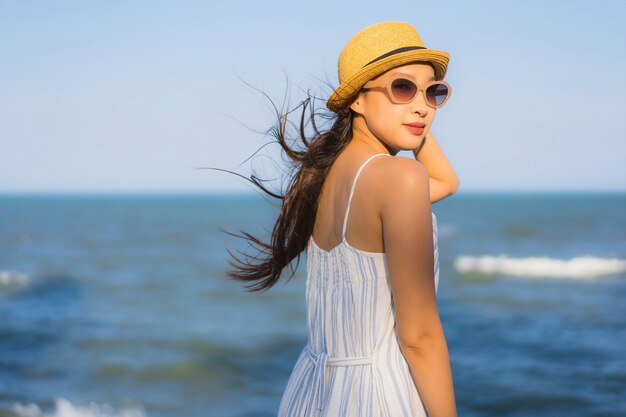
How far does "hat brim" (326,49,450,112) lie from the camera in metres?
1.82

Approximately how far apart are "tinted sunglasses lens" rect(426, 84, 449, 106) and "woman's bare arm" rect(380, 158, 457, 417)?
308mm

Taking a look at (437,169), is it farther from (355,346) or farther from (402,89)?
(355,346)

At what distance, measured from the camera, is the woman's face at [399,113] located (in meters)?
1.86

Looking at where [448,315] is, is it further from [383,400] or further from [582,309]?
[383,400]

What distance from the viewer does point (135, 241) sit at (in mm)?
32031

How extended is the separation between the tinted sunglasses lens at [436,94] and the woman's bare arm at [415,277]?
0.31 metres

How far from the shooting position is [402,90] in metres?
1.85

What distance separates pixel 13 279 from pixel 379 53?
19.4 meters

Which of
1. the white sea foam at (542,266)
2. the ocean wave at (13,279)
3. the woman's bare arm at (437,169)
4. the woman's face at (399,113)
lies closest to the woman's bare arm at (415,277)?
the woman's face at (399,113)

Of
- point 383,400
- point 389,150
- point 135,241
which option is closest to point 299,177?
point 389,150

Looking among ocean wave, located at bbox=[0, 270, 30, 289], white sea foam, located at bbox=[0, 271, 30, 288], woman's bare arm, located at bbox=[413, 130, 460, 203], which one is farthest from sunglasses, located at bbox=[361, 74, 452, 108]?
white sea foam, located at bbox=[0, 271, 30, 288]

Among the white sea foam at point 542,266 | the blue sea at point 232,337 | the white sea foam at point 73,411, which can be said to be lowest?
the white sea foam at point 73,411

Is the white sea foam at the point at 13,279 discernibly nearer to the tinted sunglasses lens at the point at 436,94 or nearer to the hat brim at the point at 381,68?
the hat brim at the point at 381,68

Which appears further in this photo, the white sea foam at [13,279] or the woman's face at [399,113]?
the white sea foam at [13,279]
